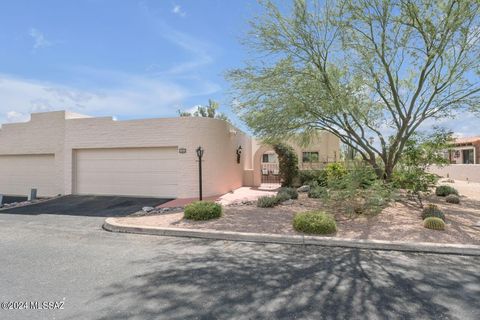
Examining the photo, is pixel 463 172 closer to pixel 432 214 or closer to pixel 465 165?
pixel 465 165

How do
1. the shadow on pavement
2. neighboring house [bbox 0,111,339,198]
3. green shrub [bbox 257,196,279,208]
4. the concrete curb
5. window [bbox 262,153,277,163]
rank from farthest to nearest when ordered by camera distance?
window [bbox 262,153,277,163], neighboring house [bbox 0,111,339,198], green shrub [bbox 257,196,279,208], the concrete curb, the shadow on pavement

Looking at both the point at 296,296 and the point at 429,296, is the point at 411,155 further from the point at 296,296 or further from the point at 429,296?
the point at 296,296

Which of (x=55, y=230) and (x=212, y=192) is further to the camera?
(x=212, y=192)

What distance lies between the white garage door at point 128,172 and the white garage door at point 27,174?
1933 mm

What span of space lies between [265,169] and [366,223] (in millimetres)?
14719

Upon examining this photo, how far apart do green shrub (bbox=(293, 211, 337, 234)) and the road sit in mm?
701

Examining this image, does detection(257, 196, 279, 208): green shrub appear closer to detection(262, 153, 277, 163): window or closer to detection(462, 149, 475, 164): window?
detection(262, 153, 277, 163): window

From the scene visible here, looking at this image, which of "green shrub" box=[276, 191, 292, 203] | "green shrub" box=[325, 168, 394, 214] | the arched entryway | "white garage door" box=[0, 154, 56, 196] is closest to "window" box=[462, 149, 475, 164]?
the arched entryway

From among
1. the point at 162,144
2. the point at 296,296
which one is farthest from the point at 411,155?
the point at 162,144

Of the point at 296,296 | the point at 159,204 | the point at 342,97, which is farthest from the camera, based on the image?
the point at 159,204

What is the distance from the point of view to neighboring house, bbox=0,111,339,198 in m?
12.5

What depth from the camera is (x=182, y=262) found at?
5.00 meters

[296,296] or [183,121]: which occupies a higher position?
[183,121]

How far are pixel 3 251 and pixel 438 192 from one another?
1462 cm
